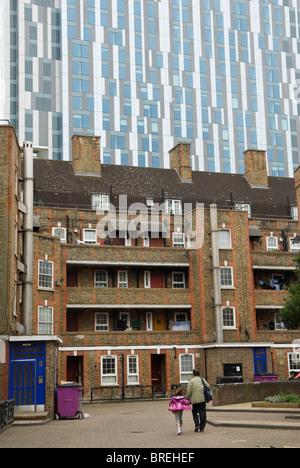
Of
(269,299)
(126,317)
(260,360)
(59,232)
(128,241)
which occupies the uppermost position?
(59,232)

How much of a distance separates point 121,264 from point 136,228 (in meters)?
4.14

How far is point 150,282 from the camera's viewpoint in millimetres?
48844

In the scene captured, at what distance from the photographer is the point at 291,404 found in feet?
81.0

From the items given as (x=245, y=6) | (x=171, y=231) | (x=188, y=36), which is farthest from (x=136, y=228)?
(x=245, y=6)

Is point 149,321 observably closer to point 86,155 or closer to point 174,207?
point 174,207

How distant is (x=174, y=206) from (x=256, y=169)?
32.9 ft

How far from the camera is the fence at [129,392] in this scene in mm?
42594

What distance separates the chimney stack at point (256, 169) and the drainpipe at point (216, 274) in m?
12.8

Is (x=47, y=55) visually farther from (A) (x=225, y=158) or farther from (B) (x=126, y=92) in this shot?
(A) (x=225, y=158)

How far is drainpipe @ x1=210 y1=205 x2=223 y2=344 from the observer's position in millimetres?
45500

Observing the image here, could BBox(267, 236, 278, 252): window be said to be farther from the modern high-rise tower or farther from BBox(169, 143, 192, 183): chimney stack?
the modern high-rise tower

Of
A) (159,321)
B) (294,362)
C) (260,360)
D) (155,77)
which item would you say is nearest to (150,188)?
(159,321)

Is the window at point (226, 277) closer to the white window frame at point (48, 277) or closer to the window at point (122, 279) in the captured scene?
the window at point (122, 279)

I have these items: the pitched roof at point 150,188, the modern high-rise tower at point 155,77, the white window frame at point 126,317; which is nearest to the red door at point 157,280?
the white window frame at point 126,317
